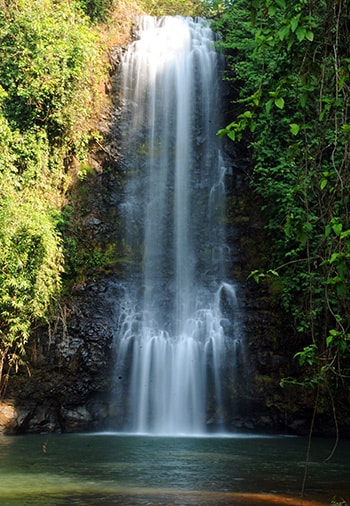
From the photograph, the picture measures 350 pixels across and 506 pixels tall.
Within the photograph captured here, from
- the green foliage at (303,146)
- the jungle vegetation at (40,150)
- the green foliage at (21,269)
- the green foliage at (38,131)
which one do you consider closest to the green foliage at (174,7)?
the green foliage at (303,146)

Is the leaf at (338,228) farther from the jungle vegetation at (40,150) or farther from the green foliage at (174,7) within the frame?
the green foliage at (174,7)

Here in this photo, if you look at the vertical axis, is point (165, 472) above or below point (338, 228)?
below

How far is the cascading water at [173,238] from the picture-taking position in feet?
43.7

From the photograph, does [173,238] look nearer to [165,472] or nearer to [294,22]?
[165,472]

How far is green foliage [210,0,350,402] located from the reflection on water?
1408mm

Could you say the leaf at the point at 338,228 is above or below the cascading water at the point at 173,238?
below

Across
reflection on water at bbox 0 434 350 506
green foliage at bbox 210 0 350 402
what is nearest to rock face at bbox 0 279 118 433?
reflection on water at bbox 0 434 350 506

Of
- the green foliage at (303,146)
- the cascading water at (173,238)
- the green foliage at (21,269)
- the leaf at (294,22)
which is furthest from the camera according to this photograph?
the cascading water at (173,238)

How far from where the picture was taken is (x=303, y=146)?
6.66m

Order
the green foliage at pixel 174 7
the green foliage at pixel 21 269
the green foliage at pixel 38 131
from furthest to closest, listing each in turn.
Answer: the green foliage at pixel 174 7 → the green foliage at pixel 38 131 → the green foliage at pixel 21 269

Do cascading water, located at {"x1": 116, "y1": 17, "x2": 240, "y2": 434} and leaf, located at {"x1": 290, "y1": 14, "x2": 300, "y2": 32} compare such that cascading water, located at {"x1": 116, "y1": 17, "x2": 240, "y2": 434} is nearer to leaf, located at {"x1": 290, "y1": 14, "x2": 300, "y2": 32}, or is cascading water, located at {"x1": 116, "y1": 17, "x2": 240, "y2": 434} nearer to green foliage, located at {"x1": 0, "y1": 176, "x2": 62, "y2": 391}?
green foliage, located at {"x1": 0, "y1": 176, "x2": 62, "y2": 391}

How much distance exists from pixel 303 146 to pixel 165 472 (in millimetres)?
4279

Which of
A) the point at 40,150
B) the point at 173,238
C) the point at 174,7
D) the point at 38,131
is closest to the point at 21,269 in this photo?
the point at 40,150

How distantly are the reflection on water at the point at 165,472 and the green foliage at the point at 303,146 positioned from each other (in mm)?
1408
